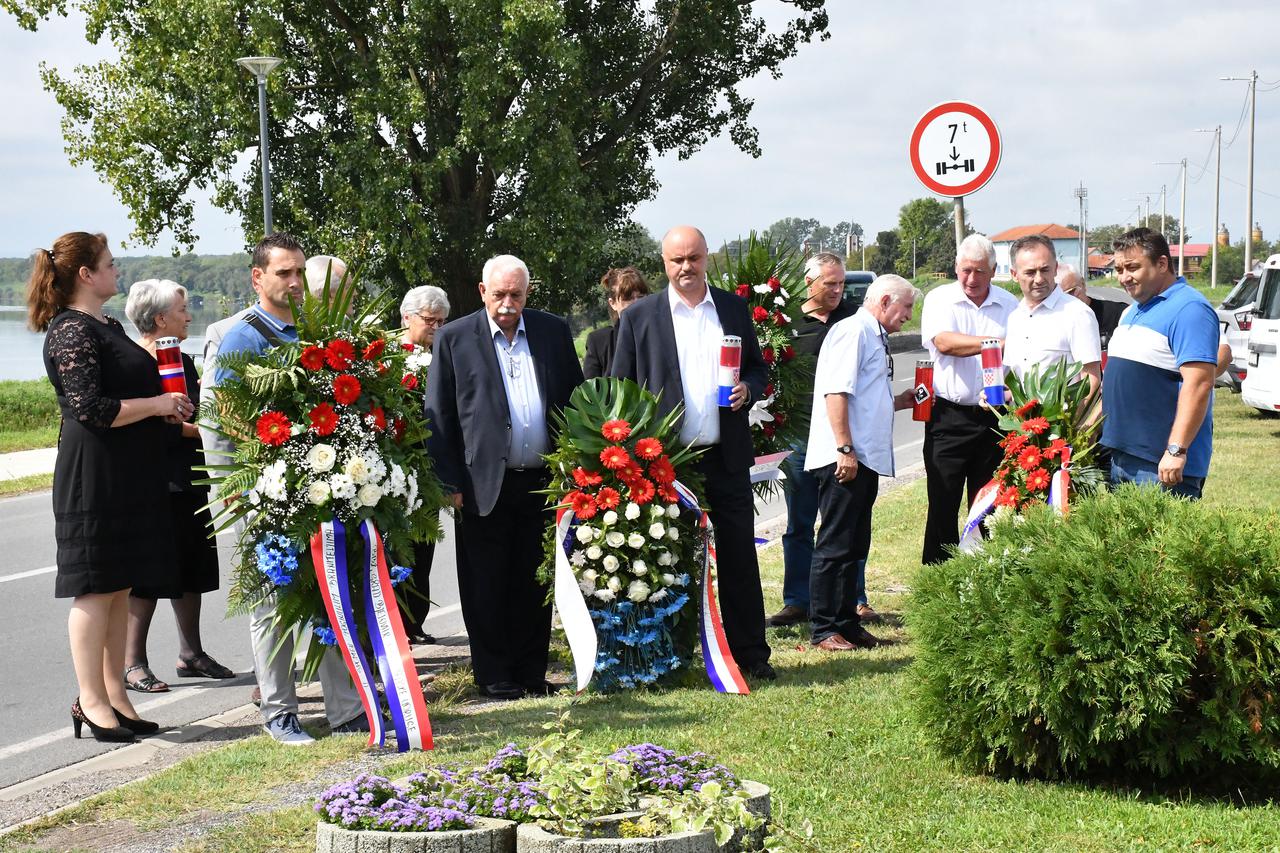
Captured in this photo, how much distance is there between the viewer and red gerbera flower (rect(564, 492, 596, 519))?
6.57m

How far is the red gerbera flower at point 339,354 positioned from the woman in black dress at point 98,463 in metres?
0.89

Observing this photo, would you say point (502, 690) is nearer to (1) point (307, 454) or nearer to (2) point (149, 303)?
(1) point (307, 454)

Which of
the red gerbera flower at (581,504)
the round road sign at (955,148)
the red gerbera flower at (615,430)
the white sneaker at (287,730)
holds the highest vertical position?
the round road sign at (955,148)

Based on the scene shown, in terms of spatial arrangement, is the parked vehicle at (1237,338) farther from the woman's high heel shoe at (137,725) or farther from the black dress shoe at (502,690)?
the woman's high heel shoe at (137,725)

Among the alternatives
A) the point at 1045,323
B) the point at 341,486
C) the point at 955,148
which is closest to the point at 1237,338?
the point at 955,148

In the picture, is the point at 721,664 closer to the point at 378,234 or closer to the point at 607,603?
the point at 607,603

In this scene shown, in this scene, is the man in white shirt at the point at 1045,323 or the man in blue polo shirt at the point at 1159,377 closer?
the man in blue polo shirt at the point at 1159,377

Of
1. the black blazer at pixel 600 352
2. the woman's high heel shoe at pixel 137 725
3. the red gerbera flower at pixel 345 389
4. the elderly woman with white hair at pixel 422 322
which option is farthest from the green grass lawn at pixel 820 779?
the black blazer at pixel 600 352

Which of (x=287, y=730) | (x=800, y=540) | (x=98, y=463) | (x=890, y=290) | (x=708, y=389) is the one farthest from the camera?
(x=800, y=540)

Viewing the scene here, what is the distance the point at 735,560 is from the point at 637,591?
2.29ft

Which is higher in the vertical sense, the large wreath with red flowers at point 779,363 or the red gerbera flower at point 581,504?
the large wreath with red flowers at point 779,363

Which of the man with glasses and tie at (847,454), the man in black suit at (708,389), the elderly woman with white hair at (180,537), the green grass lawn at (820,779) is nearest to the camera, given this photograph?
the green grass lawn at (820,779)

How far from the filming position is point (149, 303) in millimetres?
7023

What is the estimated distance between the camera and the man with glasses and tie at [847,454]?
24.0 ft
